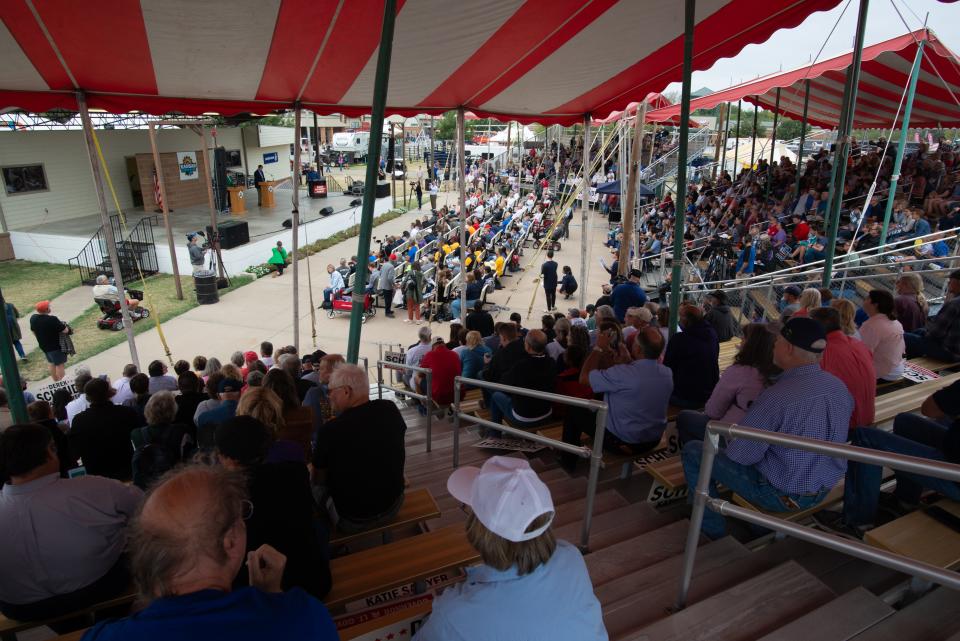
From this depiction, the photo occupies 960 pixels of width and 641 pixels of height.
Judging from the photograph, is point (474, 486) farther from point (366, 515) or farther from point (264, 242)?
point (264, 242)

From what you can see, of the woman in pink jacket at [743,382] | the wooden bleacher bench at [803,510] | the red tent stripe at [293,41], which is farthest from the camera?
the red tent stripe at [293,41]

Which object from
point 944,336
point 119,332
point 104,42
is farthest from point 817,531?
point 119,332

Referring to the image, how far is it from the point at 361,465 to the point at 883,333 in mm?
3967

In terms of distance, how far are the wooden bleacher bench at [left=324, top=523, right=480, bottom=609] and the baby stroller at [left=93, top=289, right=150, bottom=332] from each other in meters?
11.6

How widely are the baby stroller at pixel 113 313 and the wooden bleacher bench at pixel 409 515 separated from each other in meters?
11.1

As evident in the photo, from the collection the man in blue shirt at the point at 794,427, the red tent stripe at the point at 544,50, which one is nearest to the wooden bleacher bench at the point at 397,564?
the man in blue shirt at the point at 794,427

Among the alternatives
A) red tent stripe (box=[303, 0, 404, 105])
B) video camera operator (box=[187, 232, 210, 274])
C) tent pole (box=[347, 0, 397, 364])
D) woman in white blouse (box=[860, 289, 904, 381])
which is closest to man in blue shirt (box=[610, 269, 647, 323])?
woman in white blouse (box=[860, 289, 904, 381])

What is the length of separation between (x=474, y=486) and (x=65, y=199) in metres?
21.9

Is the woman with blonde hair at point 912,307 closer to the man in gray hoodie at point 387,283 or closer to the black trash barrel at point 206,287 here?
the man in gray hoodie at point 387,283

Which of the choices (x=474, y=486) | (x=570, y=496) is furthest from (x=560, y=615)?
(x=570, y=496)

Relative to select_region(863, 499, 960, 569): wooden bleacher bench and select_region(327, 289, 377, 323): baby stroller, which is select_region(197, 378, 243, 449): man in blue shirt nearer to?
select_region(863, 499, 960, 569): wooden bleacher bench

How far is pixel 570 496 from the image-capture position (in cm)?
345

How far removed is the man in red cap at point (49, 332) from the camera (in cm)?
874

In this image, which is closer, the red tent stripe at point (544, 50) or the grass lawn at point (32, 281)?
the red tent stripe at point (544, 50)
